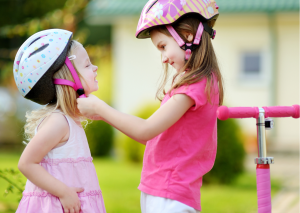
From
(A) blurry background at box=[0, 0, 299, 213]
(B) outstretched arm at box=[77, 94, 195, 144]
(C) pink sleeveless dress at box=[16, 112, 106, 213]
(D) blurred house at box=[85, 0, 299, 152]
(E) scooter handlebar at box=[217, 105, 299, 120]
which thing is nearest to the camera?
(E) scooter handlebar at box=[217, 105, 299, 120]

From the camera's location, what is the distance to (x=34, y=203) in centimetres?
260

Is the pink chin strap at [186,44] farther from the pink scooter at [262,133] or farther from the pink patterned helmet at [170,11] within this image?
the pink scooter at [262,133]

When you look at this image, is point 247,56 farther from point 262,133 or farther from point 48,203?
point 48,203

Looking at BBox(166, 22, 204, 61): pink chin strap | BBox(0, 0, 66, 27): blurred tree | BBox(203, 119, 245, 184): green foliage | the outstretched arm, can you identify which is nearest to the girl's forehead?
the outstretched arm

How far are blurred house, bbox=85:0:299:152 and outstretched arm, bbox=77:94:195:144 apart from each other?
1033 cm

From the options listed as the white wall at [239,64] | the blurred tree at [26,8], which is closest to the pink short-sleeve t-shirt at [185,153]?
the white wall at [239,64]

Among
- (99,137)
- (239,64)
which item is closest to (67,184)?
(99,137)

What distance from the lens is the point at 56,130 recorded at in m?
2.59

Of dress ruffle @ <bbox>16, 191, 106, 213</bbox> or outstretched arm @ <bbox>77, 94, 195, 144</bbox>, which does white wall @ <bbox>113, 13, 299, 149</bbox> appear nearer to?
dress ruffle @ <bbox>16, 191, 106, 213</bbox>

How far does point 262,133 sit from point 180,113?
1.60 ft

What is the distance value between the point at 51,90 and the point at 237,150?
5.84 m

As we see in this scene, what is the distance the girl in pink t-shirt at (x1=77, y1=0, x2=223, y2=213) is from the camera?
244cm

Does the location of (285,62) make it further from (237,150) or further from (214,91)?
(214,91)

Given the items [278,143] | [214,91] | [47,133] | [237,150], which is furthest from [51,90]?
[278,143]
